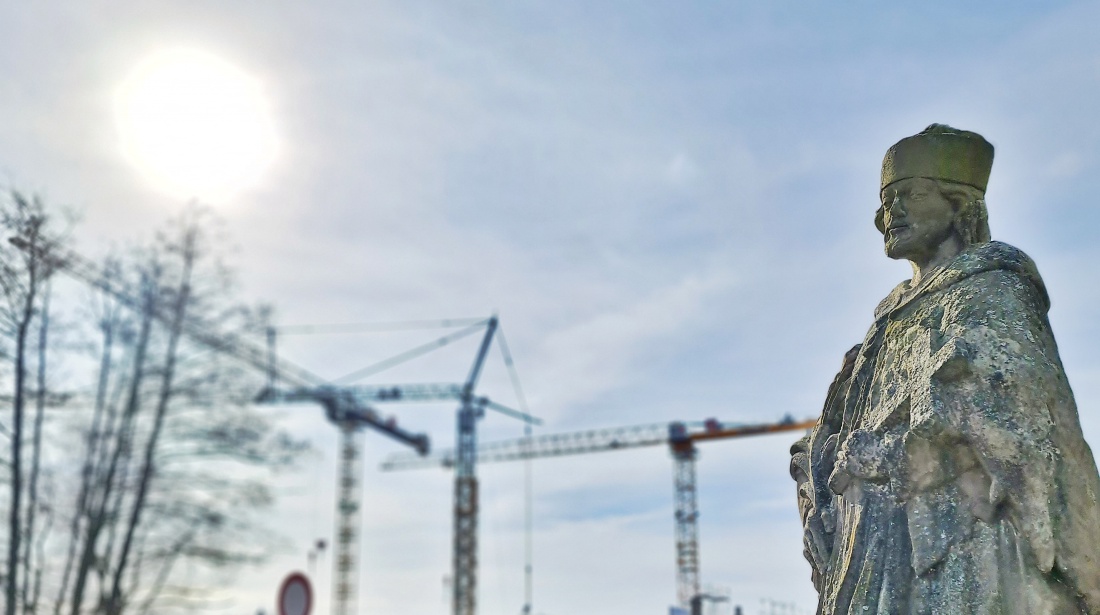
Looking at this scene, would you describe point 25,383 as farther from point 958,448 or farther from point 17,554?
point 958,448

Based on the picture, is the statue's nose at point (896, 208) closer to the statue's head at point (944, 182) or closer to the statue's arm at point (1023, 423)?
the statue's head at point (944, 182)

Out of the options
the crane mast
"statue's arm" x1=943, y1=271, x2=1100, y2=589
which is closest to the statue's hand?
"statue's arm" x1=943, y1=271, x2=1100, y2=589

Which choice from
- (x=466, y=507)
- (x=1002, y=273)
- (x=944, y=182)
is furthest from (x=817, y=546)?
(x=466, y=507)

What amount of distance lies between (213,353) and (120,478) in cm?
269

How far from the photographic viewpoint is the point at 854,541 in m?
5.02

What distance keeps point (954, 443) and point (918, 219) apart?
47.4 inches

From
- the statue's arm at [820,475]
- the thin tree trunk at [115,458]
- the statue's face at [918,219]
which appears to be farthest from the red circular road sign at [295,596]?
the thin tree trunk at [115,458]

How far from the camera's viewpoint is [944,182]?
532cm

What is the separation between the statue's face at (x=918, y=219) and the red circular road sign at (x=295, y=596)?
6455 mm

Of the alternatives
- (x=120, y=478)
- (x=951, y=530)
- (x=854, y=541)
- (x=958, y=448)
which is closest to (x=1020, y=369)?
(x=958, y=448)

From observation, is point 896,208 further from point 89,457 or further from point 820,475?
point 89,457

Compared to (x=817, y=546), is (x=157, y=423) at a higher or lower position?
higher

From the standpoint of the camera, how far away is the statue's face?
5.36 meters

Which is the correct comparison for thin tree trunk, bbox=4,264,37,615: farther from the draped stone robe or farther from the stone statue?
the draped stone robe
